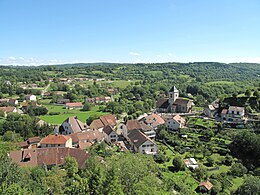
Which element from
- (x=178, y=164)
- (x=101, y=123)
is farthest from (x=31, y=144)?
(x=178, y=164)

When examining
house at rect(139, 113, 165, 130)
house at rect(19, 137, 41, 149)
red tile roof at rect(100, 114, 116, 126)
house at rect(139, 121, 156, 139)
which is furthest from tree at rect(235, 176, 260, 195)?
red tile roof at rect(100, 114, 116, 126)

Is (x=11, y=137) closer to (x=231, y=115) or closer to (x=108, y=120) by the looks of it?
(x=108, y=120)

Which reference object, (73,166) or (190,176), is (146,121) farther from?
(73,166)

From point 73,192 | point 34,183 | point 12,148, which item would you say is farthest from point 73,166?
point 12,148

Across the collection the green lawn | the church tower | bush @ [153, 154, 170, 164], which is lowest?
bush @ [153, 154, 170, 164]

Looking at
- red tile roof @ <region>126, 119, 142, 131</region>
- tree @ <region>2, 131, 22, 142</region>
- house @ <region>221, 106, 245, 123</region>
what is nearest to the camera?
tree @ <region>2, 131, 22, 142</region>

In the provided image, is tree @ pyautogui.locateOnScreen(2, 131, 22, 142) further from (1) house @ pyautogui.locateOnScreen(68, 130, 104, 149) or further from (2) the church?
(2) the church

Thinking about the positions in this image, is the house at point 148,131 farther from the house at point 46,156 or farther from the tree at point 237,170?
the house at point 46,156
